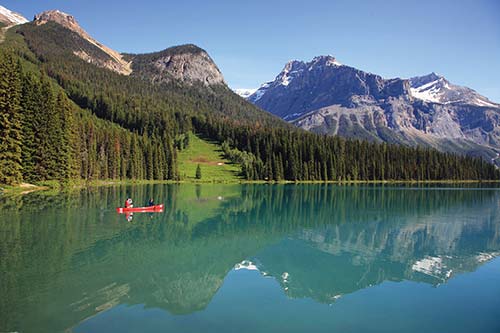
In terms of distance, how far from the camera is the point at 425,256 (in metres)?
31.3

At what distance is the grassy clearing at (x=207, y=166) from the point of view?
161m

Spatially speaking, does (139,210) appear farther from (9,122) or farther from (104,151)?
(104,151)

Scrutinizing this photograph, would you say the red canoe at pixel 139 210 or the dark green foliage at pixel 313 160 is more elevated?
the dark green foliage at pixel 313 160

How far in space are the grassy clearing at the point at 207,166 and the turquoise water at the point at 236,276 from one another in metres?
117

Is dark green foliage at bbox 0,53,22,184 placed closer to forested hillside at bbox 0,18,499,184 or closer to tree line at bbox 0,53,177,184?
tree line at bbox 0,53,177,184

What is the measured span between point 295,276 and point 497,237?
28758mm

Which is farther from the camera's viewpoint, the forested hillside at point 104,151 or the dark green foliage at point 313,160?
the dark green foliage at point 313,160

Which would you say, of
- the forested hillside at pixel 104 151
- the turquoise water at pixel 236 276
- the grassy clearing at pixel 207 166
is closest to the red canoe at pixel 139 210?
the turquoise water at pixel 236 276

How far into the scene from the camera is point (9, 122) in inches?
2544

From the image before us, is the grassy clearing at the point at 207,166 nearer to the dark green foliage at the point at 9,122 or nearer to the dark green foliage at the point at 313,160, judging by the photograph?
the dark green foliage at the point at 313,160

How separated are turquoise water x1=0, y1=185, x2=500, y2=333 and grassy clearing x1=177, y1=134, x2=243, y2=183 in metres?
117

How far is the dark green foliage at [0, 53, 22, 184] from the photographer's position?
6341 cm

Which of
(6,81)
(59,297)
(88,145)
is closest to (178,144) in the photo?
(88,145)

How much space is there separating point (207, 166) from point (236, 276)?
507 ft
